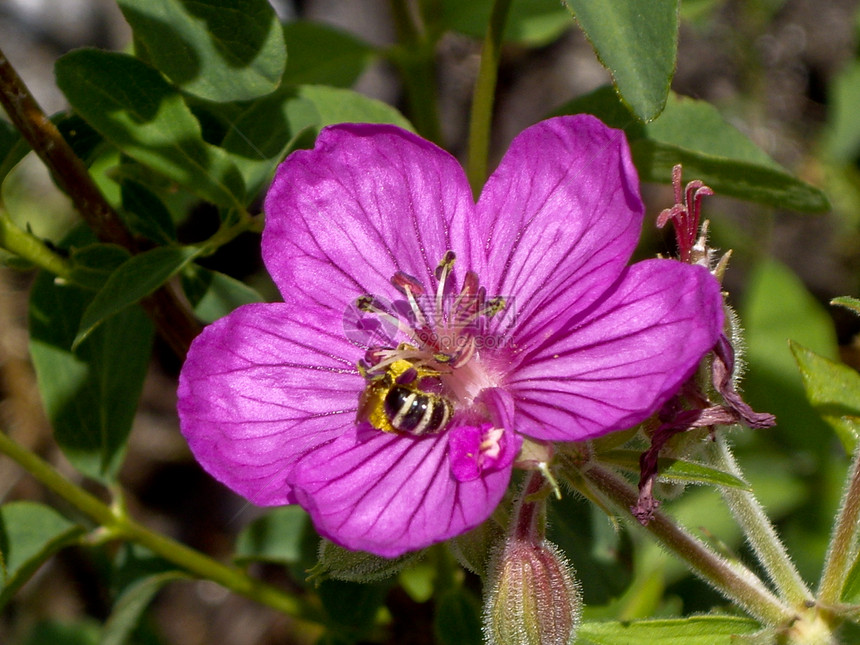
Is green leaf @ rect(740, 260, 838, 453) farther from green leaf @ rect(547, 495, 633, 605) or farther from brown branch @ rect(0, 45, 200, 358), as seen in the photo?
brown branch @ rect(0, 45, 200, 358)

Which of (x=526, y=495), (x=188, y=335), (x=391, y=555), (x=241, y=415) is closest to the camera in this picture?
(x=391, y=555)

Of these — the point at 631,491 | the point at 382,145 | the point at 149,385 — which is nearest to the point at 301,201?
the point at 382,145

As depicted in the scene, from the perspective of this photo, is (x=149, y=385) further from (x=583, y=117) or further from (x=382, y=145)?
(x=583, y=117)

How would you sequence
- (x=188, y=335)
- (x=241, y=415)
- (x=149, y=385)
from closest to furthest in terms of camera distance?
(x=241, y=415) < (x=188, y=335) < (x=149, y=385)

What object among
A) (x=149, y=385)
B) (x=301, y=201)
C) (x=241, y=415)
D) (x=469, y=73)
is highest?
(x=301, y=201)

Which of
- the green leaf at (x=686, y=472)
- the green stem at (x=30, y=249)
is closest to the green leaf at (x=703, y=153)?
the green leaf at (x=686, y=472)

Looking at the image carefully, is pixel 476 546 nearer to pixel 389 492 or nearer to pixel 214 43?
pixel 389 492

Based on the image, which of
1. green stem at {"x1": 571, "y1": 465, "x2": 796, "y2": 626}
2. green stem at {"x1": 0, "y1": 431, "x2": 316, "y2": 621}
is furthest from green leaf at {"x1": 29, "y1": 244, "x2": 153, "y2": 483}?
green stem at {"x1": 571, "y1": 465, "x2": 796, "y2": 626}

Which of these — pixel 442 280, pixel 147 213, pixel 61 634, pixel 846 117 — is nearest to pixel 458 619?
pixel 442 280
